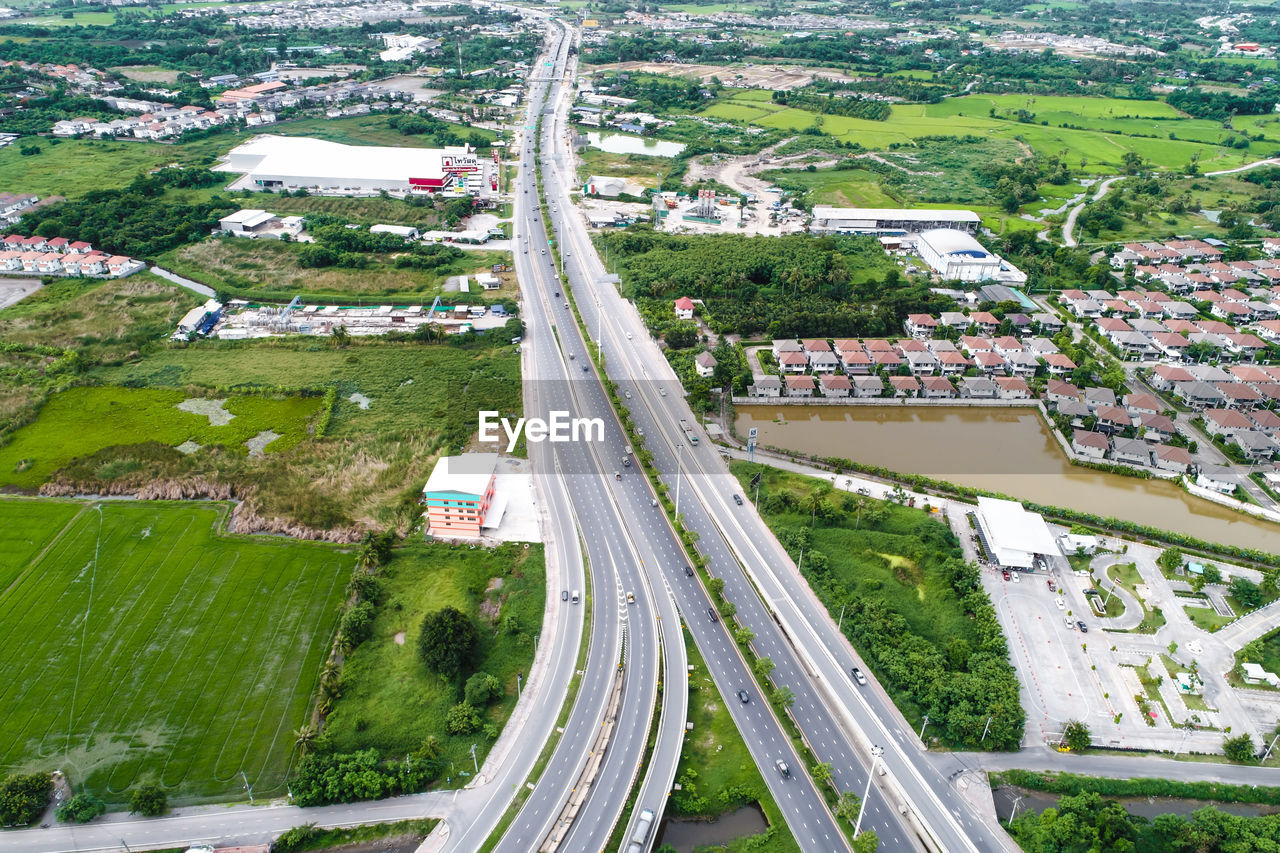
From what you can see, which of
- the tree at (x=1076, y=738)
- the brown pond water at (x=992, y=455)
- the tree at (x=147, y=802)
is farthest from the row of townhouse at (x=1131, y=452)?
the tree at (x=147, y=802)

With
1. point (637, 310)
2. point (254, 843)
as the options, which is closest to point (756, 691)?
point (254, 843)

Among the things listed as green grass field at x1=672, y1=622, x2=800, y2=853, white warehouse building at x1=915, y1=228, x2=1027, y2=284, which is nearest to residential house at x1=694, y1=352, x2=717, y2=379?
green grass field at x1=672, y1=622, x2=800, y2=853

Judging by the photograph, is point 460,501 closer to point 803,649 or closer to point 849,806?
point 803,649

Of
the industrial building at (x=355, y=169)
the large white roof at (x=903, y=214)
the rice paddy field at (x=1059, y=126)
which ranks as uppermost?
the rice paddy field at (x=1059, y=126)

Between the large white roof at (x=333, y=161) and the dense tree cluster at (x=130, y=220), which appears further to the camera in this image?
the large white roof at (x=333, y=161)

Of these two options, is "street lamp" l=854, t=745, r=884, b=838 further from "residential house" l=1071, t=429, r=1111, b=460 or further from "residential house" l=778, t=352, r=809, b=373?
"residential house" l=778, t=352, r=809, b=373

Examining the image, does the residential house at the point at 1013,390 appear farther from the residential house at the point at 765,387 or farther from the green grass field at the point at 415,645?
the green grass field at the point at 415,645

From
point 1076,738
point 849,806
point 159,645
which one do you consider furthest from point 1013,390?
point 159,645
